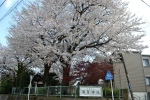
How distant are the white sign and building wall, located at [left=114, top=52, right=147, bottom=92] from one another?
789cm

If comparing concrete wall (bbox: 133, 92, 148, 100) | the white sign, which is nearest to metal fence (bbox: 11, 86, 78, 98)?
the white sign

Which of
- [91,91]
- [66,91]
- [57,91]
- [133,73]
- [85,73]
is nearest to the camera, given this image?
[91,91]

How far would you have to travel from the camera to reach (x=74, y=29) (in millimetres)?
10320

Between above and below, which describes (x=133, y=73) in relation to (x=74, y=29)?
below

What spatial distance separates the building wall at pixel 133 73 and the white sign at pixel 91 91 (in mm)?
7893

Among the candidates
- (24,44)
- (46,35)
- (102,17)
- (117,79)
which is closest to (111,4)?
(102,17)

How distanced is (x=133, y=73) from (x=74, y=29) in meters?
11.1

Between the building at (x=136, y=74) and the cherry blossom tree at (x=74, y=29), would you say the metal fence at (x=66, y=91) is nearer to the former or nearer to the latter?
the cherry blossom tree at (x=74, y=29)

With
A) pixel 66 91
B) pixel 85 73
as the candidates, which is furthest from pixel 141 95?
pixel 66 91

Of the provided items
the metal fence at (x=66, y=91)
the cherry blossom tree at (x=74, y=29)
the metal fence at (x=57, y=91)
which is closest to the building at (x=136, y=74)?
the cherry blossom tree at (x=74, y=29)

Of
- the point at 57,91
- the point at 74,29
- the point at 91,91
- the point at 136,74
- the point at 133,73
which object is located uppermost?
Result: the point at 74,29

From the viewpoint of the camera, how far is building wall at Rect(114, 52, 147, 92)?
51.9ft

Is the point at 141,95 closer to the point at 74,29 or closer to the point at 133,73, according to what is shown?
the point at 133,73

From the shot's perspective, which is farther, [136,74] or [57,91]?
[136,74]
